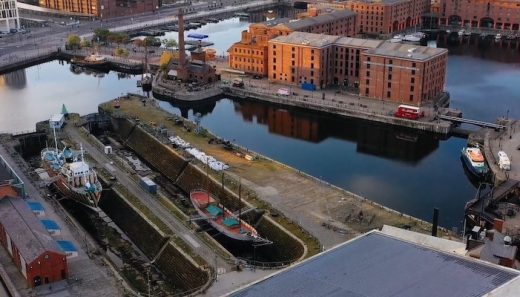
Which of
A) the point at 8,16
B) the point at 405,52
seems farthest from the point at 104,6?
the point at 405,52

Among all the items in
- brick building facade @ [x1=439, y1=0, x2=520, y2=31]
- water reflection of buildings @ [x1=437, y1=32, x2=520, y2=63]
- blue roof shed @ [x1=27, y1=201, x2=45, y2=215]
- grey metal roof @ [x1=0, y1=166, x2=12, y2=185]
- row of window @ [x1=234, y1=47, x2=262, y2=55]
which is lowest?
blue roof shed @ [x1=27, y1=201, x2=45, y2=215]

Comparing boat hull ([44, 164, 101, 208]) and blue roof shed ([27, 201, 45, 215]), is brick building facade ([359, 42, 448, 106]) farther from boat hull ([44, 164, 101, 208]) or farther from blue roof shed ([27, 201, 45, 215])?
blue roof shed ([27, 201, 45, 215])

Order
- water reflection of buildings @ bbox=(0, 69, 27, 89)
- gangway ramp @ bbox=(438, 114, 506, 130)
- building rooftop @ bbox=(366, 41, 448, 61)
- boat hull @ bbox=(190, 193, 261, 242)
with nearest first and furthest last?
boat hull @ bbox=(190, 193, 261, 242)
gangway ramp @ bbox=(438, 114, 506, 130)
building rooftop @ bbox=(366, 41, 448, 61)
water reflection of buildings @ bbox=(0, 69, 27, 89)

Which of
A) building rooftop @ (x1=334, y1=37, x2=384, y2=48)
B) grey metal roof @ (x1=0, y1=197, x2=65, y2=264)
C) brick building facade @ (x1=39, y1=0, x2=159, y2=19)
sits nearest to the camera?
grey metal roof @ (x1=0, y1=197, x2=65, y2=264)

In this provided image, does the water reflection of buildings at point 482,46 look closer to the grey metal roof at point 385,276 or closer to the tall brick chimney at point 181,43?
the tall brick chimney at point 181,43

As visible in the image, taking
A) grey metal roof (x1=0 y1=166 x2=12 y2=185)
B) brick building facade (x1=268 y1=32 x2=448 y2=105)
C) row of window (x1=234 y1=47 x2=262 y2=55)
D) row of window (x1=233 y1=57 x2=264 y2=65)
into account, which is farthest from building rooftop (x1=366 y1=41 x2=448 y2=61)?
grey metal roof (x1=0 y1=166 x2=12 y2=185)

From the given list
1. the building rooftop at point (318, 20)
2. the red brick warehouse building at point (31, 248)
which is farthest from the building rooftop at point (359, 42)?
the red brick warehouse building at point (31, 248)

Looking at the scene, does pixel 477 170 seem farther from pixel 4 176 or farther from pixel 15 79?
pixel 15 79
